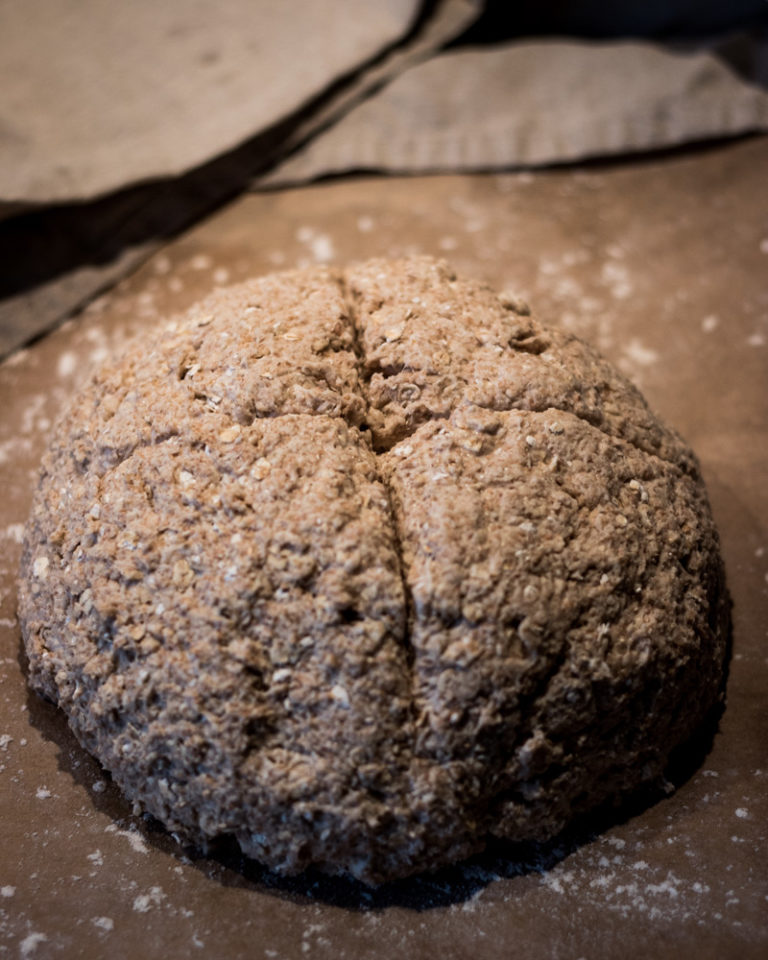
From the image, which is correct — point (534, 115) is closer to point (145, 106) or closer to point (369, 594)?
point (145, 106)

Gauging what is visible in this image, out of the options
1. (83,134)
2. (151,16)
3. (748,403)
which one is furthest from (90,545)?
(151,16)

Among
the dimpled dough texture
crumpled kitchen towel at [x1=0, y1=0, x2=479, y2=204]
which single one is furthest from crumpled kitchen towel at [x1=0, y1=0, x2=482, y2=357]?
the dimpled dough texture

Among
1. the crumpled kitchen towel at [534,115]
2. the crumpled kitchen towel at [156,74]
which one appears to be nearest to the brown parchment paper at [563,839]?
the crumpled kitchen towel at [534,115]

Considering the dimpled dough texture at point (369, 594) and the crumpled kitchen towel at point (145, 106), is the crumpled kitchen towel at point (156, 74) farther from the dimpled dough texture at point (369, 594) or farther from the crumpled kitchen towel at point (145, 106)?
the dimpled dough texture at point (369, 594)

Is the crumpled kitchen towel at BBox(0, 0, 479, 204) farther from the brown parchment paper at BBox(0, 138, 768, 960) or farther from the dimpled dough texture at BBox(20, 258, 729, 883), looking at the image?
the dimpled dough texture at BBox(20, 258, 729, 883)

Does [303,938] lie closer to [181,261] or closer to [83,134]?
[181,261]

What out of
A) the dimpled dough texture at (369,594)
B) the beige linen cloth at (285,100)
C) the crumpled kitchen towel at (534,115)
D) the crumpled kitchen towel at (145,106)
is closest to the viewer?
the dimpled dough texture at (369,594)
